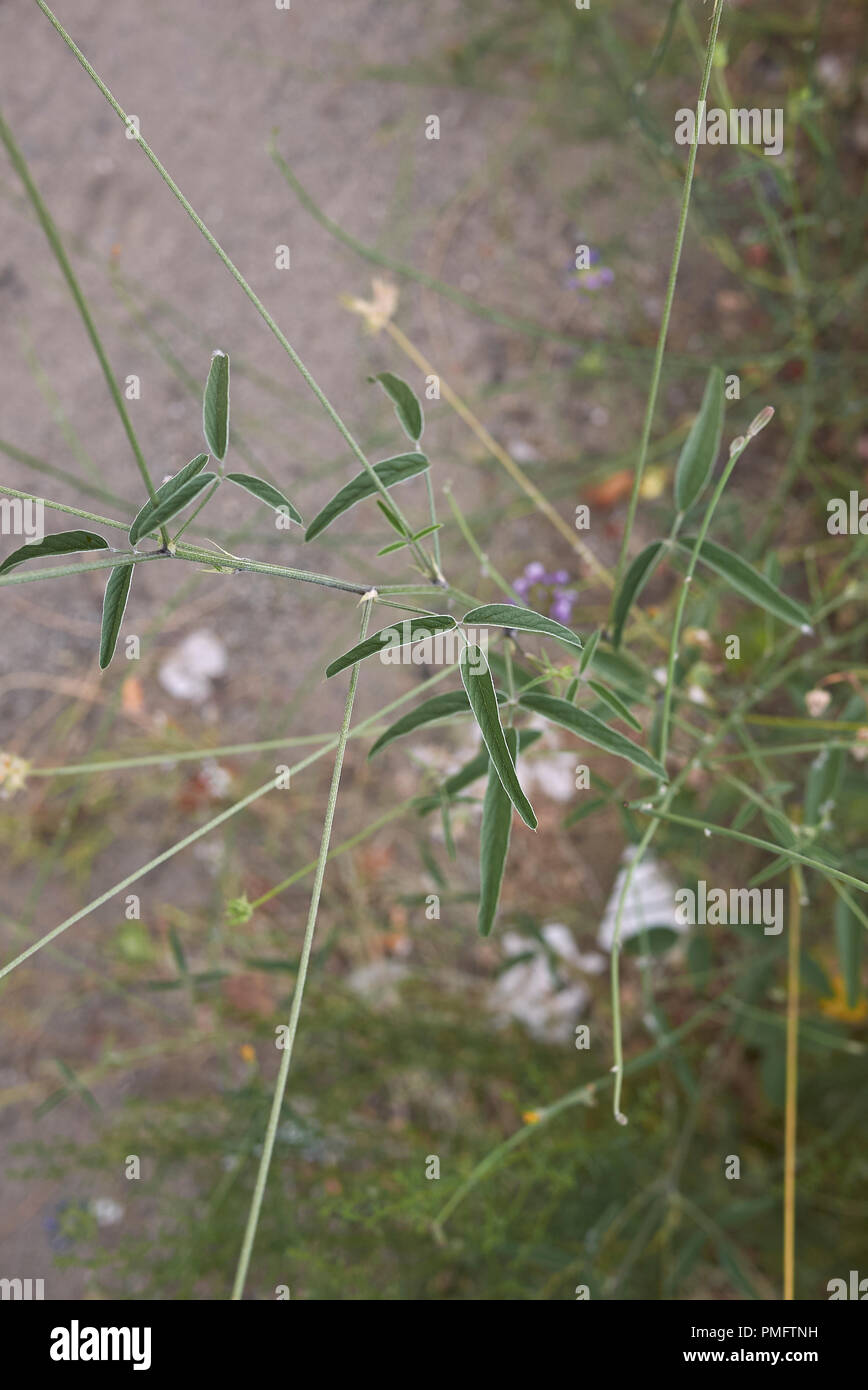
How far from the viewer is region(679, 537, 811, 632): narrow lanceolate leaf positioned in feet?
3.00

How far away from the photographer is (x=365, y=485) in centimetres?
83

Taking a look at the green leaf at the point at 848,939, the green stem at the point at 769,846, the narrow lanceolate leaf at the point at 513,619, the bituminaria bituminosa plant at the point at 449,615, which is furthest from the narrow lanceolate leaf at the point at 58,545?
the green leaf at the point at 848,939

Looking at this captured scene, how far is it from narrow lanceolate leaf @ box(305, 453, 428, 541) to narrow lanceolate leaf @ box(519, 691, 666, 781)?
221 millimetres

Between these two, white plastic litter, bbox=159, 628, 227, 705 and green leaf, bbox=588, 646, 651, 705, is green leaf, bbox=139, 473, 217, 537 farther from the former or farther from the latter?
white plastic litter, bbox=159, 628, 227, 705

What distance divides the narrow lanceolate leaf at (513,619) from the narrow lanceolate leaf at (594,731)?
73 millimetres

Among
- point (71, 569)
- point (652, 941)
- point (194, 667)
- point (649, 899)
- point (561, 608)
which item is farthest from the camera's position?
point (194, 667)

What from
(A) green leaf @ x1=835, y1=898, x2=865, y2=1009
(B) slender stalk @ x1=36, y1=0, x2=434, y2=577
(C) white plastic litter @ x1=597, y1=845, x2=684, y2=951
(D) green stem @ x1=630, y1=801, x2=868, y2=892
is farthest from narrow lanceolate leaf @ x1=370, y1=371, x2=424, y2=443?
(C) white plastic litter @ x1=597, y1=845, x2=684, y2=951

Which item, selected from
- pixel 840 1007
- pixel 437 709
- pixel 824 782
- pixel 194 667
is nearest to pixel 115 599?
pixel 437 709

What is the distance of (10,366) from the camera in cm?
221

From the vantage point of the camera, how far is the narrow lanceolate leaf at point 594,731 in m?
0.76

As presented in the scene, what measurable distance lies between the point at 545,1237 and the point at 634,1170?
165 mm

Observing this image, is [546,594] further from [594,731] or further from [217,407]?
[217,407]

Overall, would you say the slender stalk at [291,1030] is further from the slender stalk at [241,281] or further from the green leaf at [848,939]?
the green leaf at [848,939]

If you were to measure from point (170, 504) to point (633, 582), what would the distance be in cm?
46
